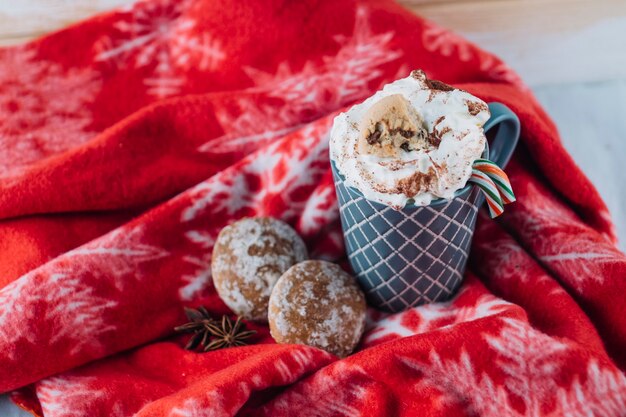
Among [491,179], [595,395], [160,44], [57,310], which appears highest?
[160,44]

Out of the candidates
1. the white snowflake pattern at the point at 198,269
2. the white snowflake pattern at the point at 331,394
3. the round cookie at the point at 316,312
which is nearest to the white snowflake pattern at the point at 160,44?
the white snowflake pattern at the point at 198,269

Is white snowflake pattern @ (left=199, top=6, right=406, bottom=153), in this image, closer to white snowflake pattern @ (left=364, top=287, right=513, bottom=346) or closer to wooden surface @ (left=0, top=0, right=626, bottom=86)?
wooden surface @ (left=0, top=0, right=626, bottom=86)

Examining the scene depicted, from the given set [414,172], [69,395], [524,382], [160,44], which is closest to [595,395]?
[524,382]

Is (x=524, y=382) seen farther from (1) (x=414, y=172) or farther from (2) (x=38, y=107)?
(2) (x=38, y=107)

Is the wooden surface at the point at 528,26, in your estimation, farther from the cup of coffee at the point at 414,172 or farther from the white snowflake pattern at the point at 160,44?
the cup of coffee at the point at 414,172

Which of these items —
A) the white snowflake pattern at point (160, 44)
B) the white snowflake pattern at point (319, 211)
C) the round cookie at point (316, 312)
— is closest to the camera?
the round cookie at point (316, 312)

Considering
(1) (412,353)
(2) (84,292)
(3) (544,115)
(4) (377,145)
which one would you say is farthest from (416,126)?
(2) (84,292)

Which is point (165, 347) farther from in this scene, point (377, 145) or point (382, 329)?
point (377, 145)
